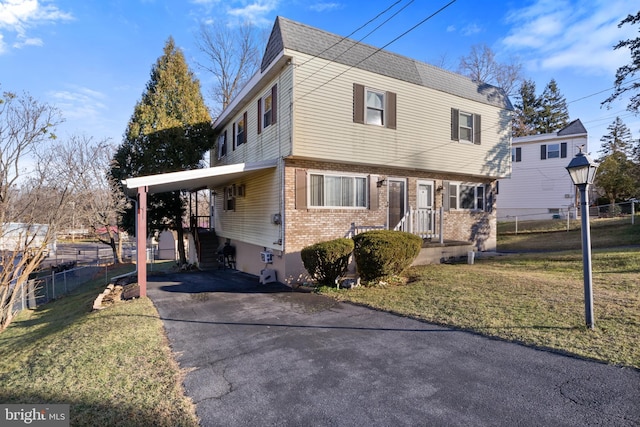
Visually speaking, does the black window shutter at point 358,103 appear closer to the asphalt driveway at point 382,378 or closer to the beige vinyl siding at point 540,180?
the asphalt driveway at point 382,378

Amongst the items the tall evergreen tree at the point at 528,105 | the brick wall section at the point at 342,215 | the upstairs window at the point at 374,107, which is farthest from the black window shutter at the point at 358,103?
the tall evergreen tree at the point at 528,105

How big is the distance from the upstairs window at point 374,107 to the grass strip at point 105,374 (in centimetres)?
746

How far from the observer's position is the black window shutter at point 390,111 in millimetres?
10484

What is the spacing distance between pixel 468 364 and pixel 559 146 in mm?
24996

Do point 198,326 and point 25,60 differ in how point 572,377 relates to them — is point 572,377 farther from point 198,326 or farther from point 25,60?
point 25,60

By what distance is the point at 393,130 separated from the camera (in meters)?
10.6

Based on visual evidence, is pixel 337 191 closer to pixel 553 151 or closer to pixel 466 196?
pixel 466 196

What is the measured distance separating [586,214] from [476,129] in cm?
871

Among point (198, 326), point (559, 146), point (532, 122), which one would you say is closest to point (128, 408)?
point (198, 326)

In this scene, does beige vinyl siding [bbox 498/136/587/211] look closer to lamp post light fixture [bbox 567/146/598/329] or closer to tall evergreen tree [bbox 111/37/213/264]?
lamp post light fixture [bbox 567/146/598/329]

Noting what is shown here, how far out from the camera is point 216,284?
33.3 feet

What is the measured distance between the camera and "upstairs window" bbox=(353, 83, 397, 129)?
9906 mm

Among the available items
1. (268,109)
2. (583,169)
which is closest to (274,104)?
(268,109)

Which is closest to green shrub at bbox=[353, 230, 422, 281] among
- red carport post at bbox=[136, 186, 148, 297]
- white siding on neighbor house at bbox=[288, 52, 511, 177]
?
white siding on neighbor house at bbox=[288, 52, 511, 177]
